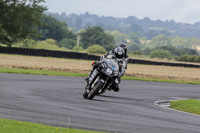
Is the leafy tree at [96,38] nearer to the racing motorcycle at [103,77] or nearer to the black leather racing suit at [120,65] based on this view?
the black leather racing suit at [120,65]

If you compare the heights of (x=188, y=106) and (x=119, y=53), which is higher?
(x=119, y=53)

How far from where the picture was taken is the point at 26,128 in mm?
7699

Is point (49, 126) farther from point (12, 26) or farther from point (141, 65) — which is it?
point (12, 26)

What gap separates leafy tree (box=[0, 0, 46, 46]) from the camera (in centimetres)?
4881

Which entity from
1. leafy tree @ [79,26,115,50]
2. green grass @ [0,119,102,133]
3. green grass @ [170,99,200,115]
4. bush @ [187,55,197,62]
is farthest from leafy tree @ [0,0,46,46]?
leafy tree @ [79,26,115,50]

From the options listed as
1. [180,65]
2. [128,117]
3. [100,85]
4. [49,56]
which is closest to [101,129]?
[128,117]

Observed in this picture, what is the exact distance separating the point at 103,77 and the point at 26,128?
6136 millimetres

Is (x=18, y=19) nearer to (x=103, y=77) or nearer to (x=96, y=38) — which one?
(x=103, y=77)

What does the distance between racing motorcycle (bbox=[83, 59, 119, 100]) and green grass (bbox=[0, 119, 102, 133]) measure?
17.9 ft

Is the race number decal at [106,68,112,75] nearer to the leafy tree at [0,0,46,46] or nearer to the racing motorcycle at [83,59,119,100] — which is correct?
the racing motorcycle at [83,59,119,100]

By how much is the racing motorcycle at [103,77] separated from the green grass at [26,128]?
5466mm

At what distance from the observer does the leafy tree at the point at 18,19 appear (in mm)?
48812

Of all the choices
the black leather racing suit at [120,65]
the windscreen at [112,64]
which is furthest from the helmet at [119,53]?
the windscreen at [112,64]

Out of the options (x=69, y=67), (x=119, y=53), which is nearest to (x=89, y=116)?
(x=119, y=53)
